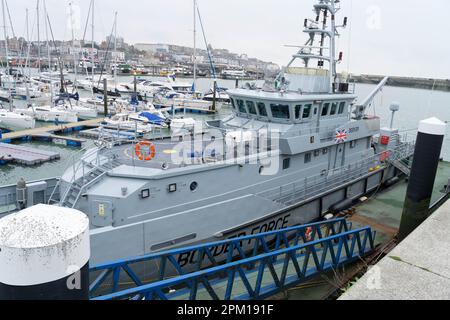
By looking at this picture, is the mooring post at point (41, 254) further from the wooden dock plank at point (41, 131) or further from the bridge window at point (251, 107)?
the wooden dock plank at point (41, 131)

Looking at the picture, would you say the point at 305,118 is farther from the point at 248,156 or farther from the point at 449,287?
the point at 449,287

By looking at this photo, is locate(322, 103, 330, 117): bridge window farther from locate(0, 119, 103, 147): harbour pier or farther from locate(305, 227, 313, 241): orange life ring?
locate(0, 119, 103, 147): harbour pier

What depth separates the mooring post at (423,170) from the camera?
9609 mm

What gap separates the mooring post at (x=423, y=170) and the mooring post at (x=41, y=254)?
31.6 feet

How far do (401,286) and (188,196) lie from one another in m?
6.95

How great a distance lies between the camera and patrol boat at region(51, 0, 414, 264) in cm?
909

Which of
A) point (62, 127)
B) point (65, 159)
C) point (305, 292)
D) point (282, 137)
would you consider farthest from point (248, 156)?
point (62, 127)

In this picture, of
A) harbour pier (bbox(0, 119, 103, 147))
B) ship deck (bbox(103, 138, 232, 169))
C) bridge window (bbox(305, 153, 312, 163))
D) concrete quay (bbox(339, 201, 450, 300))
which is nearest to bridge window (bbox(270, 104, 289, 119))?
bridge window (bbox(305, 153, 312, 163))

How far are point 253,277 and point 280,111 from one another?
658 cm

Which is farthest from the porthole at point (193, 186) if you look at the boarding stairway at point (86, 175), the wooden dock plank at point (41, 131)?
the wooden dock plank at point (41, 131)

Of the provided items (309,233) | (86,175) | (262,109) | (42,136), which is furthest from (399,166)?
(42,136)

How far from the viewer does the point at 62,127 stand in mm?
33094

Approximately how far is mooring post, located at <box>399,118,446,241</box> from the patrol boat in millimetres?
3525

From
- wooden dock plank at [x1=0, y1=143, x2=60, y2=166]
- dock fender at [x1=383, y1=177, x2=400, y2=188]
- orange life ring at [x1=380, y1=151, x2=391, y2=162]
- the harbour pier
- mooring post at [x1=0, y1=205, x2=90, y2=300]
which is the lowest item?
wooden dock plank at [x1=0, y1=143, x2=60, y2=166]
